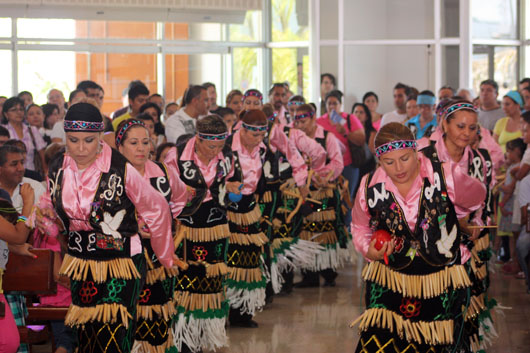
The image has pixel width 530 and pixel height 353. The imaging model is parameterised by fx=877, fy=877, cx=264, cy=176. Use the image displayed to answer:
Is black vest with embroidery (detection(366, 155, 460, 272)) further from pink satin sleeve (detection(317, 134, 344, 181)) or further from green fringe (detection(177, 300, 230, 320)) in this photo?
pink satin sleeve (detection(317, 134, 344, 181))

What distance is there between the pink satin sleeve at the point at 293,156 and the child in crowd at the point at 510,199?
8.22 feet

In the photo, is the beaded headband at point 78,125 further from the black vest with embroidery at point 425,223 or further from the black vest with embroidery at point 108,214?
the black vest with embroidery at point 425,223

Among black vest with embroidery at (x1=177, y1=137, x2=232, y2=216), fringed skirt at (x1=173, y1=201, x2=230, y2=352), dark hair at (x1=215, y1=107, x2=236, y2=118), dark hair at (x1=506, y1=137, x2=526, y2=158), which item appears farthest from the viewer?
dark hair at (x1=215, y1=107, x2=236, y2=118)

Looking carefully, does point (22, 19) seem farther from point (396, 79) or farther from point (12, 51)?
point (396, 79)

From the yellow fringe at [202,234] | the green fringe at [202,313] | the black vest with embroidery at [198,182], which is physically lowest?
the green fringe at [202,313]

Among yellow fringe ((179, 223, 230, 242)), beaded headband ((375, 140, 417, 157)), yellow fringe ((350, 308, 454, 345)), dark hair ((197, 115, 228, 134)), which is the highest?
dark hair ((197, 115, 228, 134))

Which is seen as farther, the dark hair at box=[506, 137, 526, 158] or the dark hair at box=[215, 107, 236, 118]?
the dark hair at box=[215, 107, 236, 118]

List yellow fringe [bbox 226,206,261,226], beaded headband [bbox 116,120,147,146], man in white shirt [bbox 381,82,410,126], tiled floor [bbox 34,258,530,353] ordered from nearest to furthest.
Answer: beaded headband [bbox 116,120,147,146] → tiled floor [bbox 34,258,530,353] → yellow fringe [bbox 226,206,261,226] → man in white shirt [bbox 381,82,410,126]

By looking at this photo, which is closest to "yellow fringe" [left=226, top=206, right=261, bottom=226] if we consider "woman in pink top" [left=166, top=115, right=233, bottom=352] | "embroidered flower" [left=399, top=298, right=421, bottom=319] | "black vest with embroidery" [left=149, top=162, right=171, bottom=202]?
"woman in pink top" [left=166, top=115, right=233, bottom=352]

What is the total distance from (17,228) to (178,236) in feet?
3.87

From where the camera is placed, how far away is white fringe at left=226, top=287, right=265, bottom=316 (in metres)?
7.04

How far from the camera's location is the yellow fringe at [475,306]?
17.7 ft

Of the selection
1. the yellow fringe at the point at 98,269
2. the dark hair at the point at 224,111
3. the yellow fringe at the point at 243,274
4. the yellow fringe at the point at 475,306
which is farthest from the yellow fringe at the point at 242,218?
the dark hair at the point at 224,111

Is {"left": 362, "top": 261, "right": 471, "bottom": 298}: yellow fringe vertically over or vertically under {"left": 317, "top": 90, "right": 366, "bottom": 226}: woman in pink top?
under
